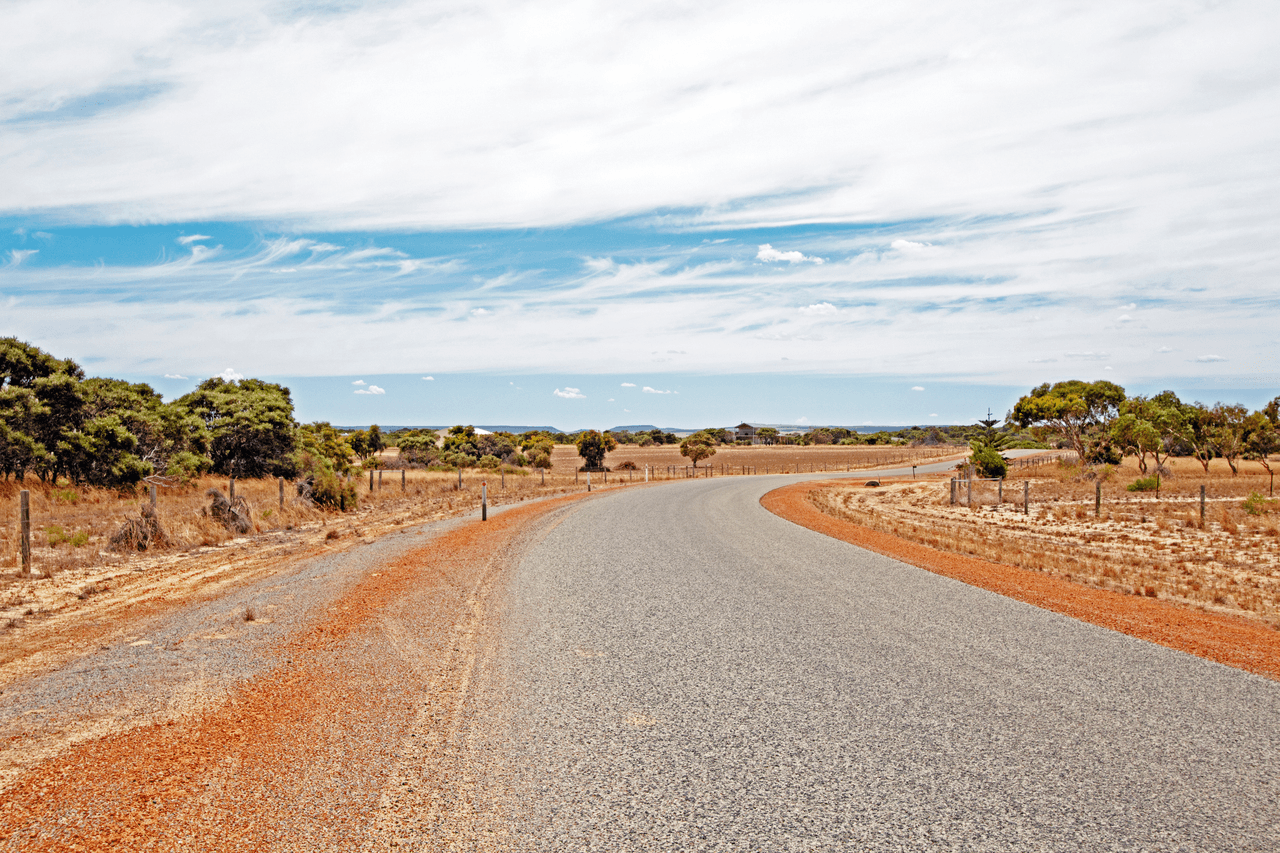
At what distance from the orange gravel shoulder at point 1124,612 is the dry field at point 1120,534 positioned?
2.60ft

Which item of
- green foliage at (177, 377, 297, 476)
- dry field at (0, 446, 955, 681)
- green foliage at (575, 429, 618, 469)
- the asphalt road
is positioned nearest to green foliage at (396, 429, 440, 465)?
green foliage at (575, 429, 618, 469)

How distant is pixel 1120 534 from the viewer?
2155cm

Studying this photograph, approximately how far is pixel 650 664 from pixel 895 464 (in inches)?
3167

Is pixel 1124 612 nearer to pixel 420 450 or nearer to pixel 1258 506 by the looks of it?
pixel 1258 506

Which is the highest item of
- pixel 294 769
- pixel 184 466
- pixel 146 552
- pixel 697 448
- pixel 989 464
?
pixel 697 448

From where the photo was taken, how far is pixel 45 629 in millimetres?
9055

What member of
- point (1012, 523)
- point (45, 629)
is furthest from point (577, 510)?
point (45, 629)

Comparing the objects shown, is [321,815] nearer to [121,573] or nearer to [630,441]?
[121,573]

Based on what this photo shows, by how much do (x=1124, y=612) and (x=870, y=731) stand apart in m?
6.47

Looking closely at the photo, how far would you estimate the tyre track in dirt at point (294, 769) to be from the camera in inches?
163

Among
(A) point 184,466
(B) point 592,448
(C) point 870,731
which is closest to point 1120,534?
(C) point 870,731

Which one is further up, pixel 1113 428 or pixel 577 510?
pixel 1113 428

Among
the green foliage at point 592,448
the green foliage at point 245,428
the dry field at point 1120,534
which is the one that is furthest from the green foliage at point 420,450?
the dry field at point 1120,534

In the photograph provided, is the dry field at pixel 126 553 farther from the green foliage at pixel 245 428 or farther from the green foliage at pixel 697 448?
the green foliage at pixel 697 448
